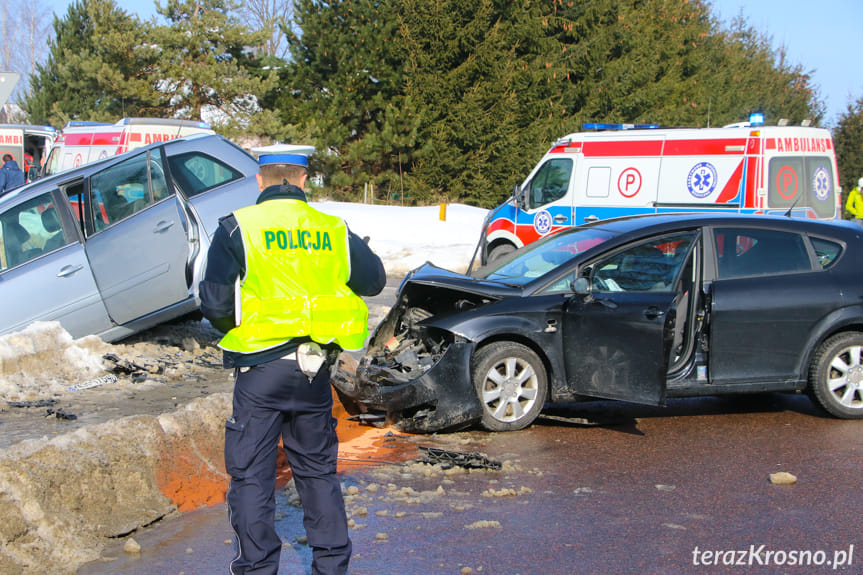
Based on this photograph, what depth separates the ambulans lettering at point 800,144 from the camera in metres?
12.6

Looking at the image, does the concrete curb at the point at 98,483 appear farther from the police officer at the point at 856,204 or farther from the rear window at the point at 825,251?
the police officer at the point at 856,204

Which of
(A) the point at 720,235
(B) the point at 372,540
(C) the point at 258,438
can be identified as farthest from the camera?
(A) the point at 720,235

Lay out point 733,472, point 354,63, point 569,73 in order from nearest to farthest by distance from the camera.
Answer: point 733,472 < point 354,63 < point 569,73

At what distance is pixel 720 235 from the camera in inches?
260

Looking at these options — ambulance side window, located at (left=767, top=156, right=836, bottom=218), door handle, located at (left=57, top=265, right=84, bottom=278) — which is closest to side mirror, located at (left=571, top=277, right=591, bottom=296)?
door handle, located at (left=57, top=265, right=84, bottom=278)

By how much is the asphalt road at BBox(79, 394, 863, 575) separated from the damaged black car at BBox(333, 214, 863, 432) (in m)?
0.31

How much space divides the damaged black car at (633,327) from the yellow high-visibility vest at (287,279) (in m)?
2.66

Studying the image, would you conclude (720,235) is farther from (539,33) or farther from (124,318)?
(539,33)

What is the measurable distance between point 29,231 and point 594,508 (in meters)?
→ 5.60

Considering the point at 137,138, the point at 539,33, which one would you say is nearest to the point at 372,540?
the point at 137,138

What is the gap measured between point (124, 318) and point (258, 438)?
15.9ft

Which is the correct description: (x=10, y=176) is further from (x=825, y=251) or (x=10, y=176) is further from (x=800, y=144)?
(x=825, y=251)

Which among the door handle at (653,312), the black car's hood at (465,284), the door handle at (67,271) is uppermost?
the black car's hood at (465,284)

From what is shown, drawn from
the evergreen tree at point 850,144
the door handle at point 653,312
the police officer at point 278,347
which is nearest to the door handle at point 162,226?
the door handle at point 653,312
